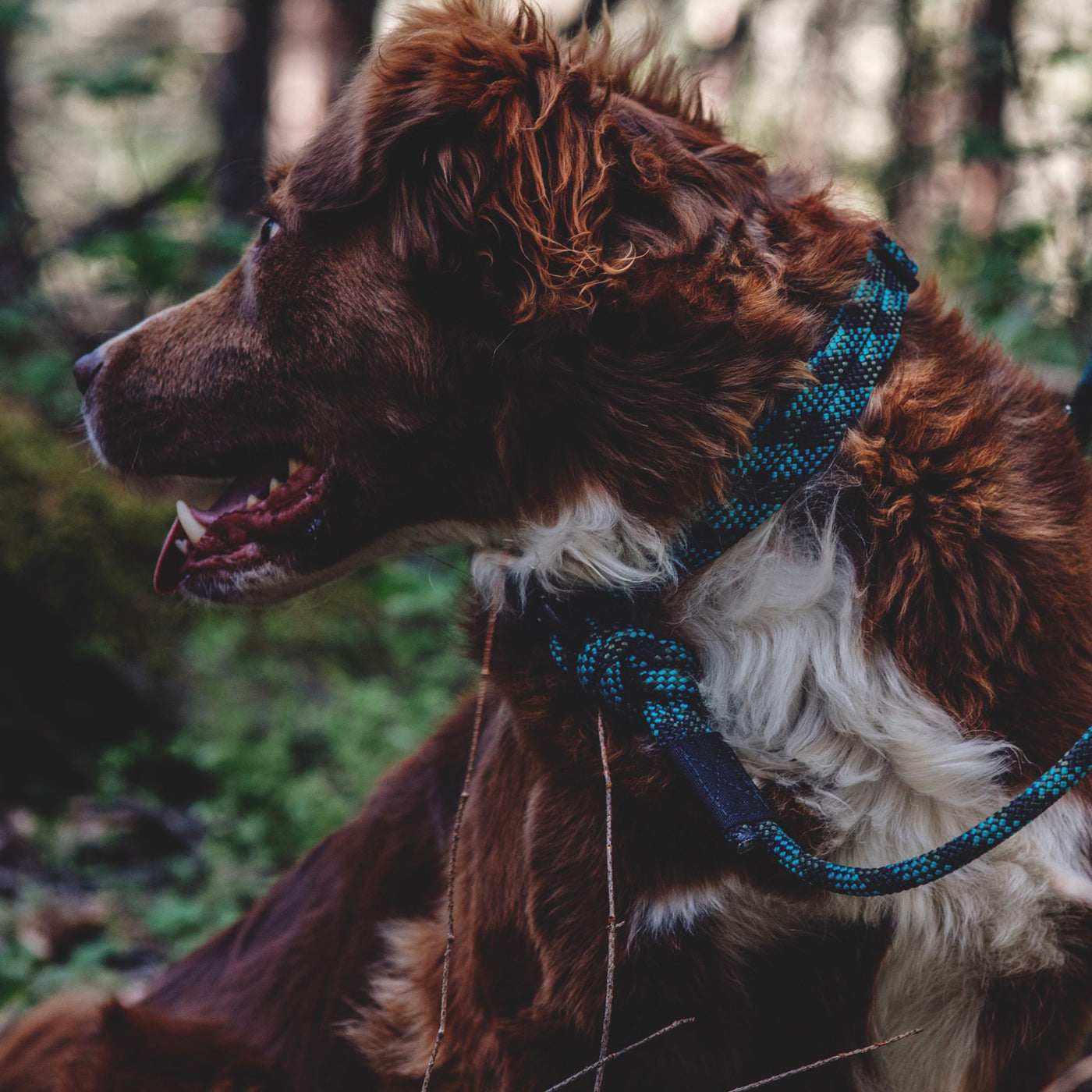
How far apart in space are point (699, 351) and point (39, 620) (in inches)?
150

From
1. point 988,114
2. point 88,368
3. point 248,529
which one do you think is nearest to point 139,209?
point 88,368

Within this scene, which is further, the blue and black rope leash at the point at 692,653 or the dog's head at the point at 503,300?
the dog's head at the point at 503,300

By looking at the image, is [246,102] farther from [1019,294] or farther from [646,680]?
[646,680]

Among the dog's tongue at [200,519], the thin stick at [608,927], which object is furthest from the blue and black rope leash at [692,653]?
the dog's tongue at [200,519]

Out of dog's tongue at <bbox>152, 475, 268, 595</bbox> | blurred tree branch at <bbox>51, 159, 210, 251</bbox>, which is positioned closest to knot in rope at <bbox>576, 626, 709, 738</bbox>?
dog's tongue at <bbox>152, 475, 268, 595</bbox>

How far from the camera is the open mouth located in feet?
6.73

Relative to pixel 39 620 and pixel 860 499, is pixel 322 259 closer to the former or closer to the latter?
pixel 860 499

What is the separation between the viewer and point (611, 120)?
1798 millimetres

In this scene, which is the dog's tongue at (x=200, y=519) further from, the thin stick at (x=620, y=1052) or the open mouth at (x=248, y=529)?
the thin stick at (x=620, y=1052)

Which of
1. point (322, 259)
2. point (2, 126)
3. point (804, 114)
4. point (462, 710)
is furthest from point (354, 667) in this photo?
point (2, 126)

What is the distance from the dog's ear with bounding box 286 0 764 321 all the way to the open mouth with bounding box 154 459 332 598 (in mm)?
502

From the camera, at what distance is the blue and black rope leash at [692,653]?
5.14ft

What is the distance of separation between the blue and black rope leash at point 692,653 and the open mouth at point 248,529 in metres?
0.46

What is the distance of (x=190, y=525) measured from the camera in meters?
2.21
